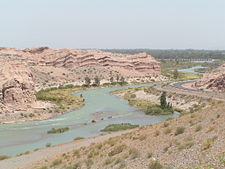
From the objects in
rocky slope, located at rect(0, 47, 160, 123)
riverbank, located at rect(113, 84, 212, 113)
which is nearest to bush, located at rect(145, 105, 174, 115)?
riverbank, located at rect(113, 84, 212, 113)

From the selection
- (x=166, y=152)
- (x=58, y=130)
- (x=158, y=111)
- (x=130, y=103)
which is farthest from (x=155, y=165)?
(x=130, y=103)

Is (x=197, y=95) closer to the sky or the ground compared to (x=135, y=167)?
closer to the ground

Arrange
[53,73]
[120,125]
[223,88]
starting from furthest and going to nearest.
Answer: [53,73] → [223,88] → [120,125]

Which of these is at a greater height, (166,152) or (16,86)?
(166,152)

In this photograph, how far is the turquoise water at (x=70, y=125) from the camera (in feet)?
102

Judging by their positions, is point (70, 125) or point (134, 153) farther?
point (70, 125)

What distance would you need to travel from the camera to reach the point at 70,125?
38812 millimetres

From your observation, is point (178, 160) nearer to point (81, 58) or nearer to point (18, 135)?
point (18, 135)

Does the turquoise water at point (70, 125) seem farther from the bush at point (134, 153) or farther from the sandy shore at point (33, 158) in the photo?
the bush at point (134, 153)

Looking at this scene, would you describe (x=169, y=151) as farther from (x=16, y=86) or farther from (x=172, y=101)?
(x=172, y=101)

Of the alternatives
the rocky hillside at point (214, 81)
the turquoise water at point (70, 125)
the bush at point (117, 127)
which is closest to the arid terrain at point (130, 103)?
the rocky hillside at point (214, 81)

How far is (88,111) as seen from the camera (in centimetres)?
4909

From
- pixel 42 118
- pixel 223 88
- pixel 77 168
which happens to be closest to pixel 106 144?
pixel 77 168

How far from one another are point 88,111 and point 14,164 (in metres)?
Answer: 27.0
